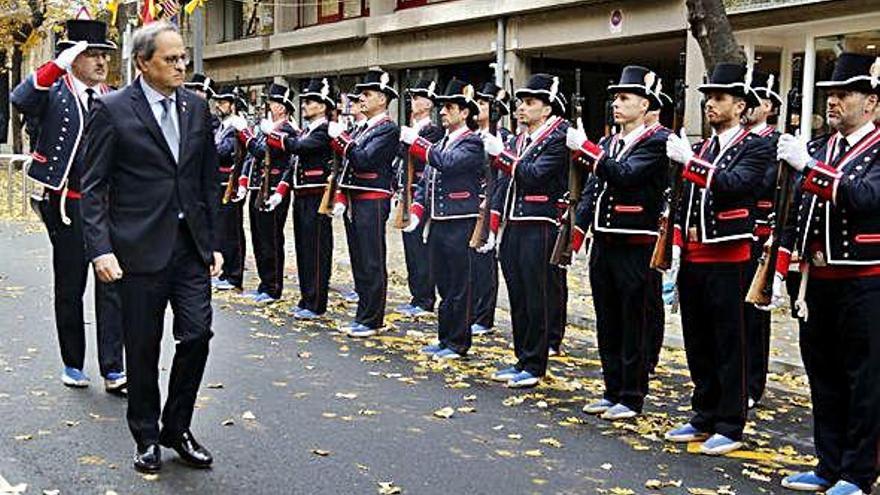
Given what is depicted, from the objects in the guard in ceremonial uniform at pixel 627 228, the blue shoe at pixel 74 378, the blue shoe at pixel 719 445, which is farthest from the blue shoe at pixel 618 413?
the blue shoe at pixel 74 378

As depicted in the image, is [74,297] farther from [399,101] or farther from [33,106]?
[399,101]

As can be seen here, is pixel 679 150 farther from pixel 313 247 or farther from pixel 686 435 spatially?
pixel 313 247

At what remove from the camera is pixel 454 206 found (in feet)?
28.4

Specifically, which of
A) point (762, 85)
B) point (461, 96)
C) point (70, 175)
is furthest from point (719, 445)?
point (70, 175)

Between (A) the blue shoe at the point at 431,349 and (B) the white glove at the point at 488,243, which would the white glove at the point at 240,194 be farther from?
(B) the white glove at the point at 488,243

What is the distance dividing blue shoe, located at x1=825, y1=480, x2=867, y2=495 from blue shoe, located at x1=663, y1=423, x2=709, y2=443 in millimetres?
1068

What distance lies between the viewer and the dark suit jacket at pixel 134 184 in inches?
206

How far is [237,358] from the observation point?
8.24m

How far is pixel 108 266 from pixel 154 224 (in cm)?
30

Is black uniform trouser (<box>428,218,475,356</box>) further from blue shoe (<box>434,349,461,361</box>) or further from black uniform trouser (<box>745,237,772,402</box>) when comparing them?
black uniform trouser (<box>745,237,772,402</box>)

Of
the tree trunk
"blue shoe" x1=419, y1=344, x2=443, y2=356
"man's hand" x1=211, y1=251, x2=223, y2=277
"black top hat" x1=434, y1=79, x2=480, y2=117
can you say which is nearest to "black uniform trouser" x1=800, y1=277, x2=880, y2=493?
"man's hand" x1=211, y1=251, x2=223, y2=277

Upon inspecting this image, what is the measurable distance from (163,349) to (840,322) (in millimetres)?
5161

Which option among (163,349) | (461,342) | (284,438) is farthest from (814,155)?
(163,349)

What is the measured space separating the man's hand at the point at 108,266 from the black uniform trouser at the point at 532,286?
316cm
